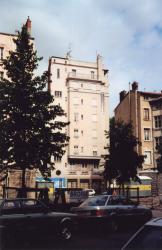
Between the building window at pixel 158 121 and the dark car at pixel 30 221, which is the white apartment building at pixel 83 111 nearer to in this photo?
the building window at pixel 158 121

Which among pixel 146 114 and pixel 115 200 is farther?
pixel 146 114

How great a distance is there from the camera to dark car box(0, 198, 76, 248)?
11.3 metres

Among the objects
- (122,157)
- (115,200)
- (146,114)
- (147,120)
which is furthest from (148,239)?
(146,114)

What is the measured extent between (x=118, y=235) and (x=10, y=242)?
4.45m

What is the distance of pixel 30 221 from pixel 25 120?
Answer: 890 centimetres

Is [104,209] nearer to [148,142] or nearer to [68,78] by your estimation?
[148,142]

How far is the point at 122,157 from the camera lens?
103 ft

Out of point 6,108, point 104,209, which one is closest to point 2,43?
point 6,108

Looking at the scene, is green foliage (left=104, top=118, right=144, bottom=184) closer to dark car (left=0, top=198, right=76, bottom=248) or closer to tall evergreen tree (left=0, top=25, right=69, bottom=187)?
tall evergreen tree (left=0, top=25, right=69, bottom=187)

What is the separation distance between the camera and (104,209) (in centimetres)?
1488

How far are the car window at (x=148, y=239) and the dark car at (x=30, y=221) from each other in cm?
662

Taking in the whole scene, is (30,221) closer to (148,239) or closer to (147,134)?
(148,239)

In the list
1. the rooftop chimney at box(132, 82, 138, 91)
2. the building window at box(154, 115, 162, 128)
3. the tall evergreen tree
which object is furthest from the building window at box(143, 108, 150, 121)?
the tall evergreen tree

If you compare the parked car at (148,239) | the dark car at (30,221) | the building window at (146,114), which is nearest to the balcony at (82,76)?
the building window at (146,114)
